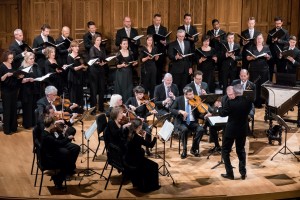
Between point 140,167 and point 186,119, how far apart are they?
6.04 feet

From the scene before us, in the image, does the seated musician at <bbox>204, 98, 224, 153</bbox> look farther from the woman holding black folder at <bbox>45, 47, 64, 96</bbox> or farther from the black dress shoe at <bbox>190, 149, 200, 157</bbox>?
the woman holding black folder at <bbox>45, 47, 64, 96</bbox>

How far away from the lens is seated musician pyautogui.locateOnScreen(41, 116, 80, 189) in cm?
755

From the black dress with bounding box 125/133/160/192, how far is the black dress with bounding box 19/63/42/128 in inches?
133

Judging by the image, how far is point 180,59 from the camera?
459 inches

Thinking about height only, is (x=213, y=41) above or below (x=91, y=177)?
above

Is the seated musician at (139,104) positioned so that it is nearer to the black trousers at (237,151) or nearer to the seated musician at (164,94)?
the seated musician at (164,94)

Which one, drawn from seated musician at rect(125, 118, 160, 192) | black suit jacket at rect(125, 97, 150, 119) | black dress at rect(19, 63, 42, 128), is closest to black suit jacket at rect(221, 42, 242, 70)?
black suit jacket at rect(125, 97, 150, 119)

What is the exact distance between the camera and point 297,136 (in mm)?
10359

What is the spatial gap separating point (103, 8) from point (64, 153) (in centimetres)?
575

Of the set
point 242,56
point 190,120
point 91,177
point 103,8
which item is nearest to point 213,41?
point 242,56

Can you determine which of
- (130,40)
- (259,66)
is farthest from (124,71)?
(259,66)

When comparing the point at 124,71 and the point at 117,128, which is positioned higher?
the point at 124,71

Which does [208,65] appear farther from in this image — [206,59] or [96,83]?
[96,83]

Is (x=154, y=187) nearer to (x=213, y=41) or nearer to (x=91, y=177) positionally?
(x=91, y=177)
